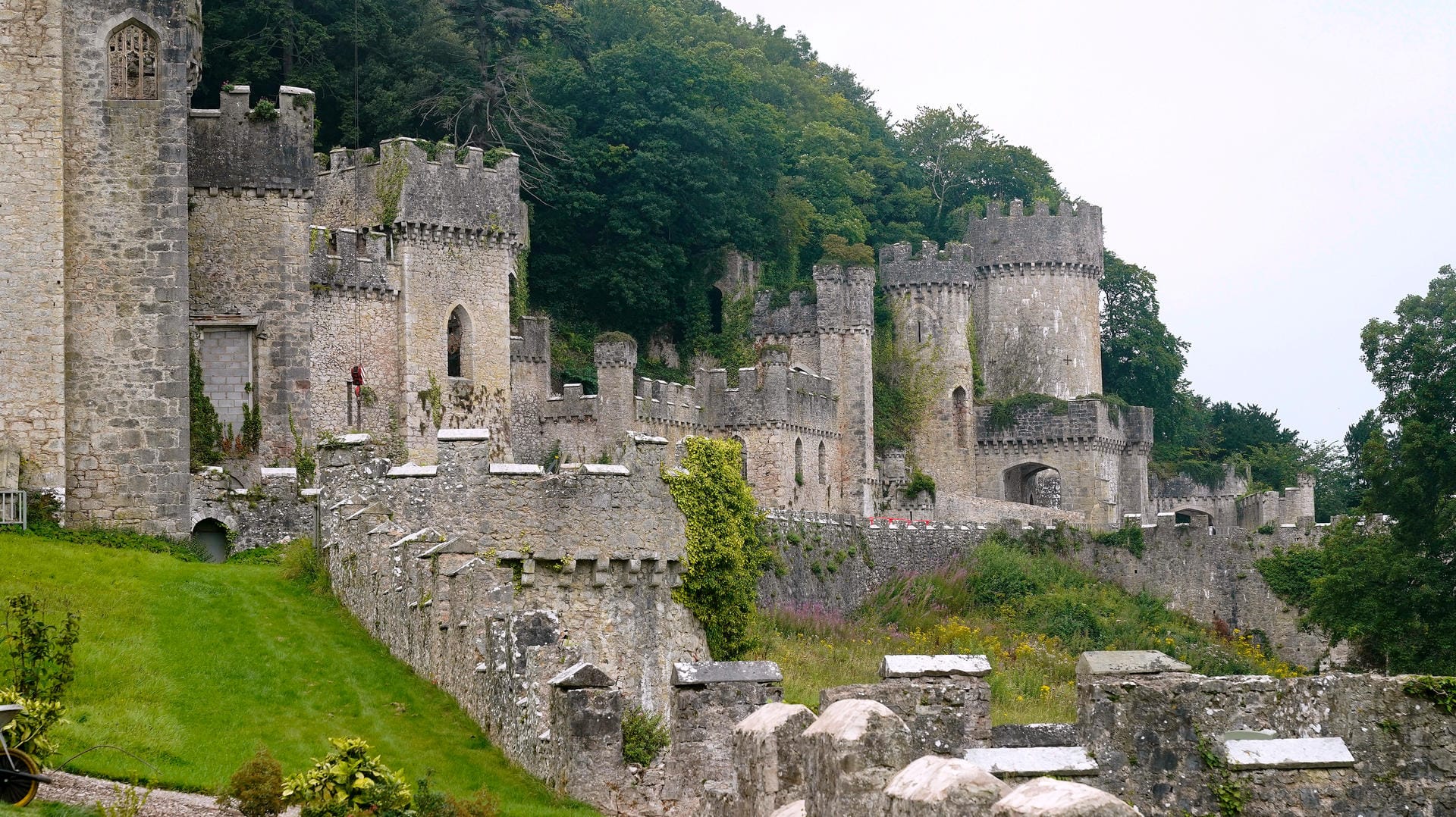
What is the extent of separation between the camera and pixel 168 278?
111ft

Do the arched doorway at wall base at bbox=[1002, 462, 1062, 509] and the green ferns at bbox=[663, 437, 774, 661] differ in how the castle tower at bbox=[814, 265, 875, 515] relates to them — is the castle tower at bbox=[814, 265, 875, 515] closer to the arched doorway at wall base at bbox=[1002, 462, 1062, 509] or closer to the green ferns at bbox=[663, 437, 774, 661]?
the arched doorway at wall base at bbox=[1002, 462, 1062, 509]

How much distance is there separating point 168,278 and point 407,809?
20.7 metres

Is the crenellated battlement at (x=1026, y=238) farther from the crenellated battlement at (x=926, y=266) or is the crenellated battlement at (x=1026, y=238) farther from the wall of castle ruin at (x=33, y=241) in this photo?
the wall of castle ruin at (x=33, y=241)

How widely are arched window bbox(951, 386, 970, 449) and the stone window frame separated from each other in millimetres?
34260

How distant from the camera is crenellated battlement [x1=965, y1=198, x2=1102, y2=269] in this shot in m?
66.9

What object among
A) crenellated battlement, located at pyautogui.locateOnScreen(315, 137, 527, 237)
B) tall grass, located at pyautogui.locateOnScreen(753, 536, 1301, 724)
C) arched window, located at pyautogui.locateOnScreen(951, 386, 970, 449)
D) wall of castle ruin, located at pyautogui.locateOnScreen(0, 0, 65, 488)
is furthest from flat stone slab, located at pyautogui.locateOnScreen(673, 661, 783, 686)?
arched window, located at pyautogui.locateOnScreen(951, 386, 970, 449)

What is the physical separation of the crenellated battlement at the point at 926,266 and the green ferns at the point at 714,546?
34804 mm

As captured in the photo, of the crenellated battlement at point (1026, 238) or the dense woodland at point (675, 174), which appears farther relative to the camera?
the crenellated battlement at point (1026, 238)

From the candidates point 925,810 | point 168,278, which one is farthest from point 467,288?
point 925,810

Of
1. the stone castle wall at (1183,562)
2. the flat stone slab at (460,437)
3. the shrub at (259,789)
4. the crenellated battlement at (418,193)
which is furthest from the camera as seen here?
the stone castle wall at (1183,562)

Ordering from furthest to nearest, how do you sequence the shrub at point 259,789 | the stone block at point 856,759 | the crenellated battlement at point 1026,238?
1. the crenellated battlement at point 1026,238
2. the shrub at point 259,789
3. the stone block at point 856,759

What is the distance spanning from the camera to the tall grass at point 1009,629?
3778 cm

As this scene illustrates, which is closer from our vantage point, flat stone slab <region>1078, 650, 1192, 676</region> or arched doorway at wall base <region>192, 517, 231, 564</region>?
flat stone slab <region>1078, 650, 1192, 676</region>

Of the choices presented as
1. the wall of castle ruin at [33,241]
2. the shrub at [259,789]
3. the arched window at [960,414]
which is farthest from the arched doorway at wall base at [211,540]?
the arched window at [960,414]
